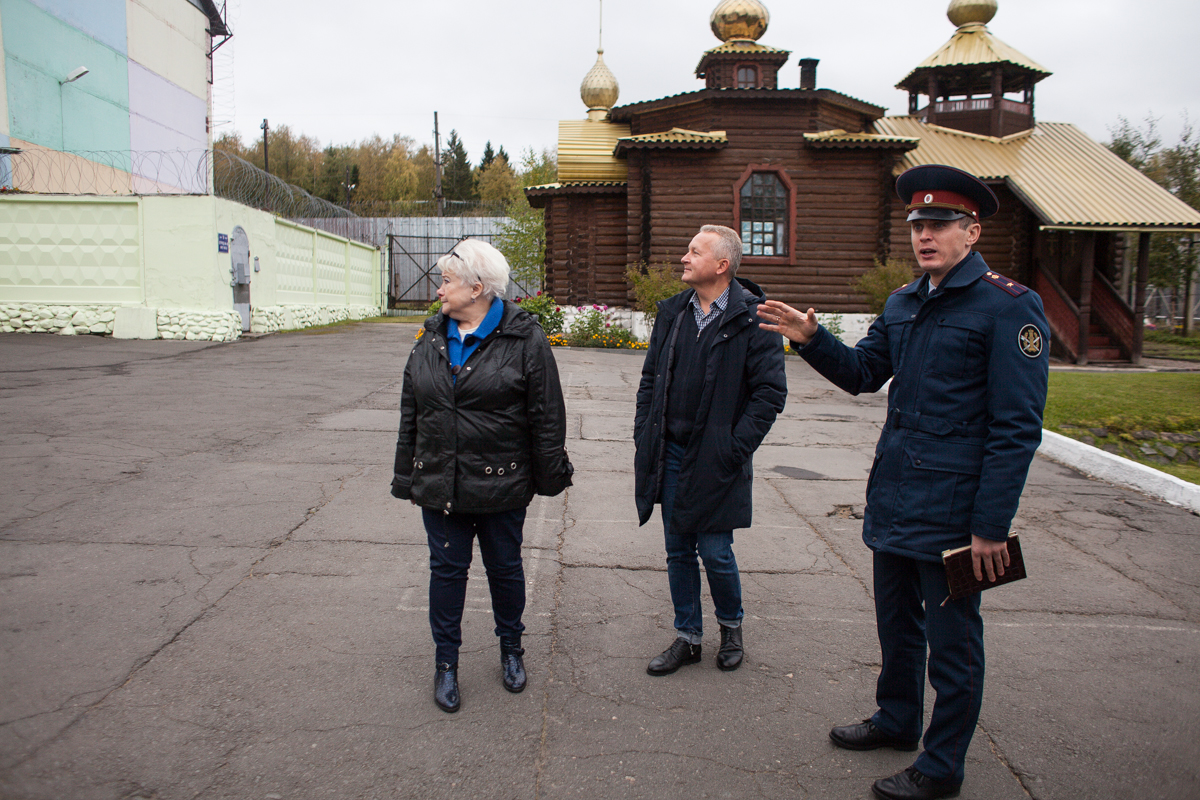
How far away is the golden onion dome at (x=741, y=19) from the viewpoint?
68.3 feet

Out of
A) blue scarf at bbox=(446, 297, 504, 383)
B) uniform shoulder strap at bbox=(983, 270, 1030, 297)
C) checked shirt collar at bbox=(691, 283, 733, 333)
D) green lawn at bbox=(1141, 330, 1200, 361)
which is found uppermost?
uniform shoulder strap at bbox=(983, 270, 1030, 297)

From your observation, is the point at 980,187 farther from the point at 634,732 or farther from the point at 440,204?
the point at 440,204

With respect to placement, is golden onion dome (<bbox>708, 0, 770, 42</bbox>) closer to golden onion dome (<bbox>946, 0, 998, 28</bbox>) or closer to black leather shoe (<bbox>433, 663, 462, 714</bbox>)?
golden onion dome (<bbox>946, 0, 998, 28</bbox>)

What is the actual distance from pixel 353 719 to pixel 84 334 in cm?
1581

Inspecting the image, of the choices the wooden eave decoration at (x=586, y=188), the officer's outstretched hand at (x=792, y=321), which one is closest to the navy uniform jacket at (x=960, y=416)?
the officer's outstretched hand at (x=792, y=321)

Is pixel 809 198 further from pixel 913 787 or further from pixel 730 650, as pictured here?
pixel 913 787

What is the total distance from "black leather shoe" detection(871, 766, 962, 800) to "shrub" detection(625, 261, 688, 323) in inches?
585

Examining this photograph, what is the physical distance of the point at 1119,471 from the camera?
709 centimetres

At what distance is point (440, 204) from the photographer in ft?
129

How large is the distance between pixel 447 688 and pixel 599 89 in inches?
983

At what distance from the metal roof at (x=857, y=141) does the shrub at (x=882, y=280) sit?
114 inches

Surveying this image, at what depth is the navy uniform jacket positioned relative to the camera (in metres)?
2.35

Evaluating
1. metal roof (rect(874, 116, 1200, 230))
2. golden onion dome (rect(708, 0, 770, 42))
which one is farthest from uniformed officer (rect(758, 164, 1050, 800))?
golden onion dome (rect(708, 0, 770, 42))

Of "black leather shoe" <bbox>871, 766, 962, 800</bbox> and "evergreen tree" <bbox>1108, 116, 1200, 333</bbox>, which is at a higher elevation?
"evergreen tree" <bbox>1108, 116, 1200, 333</bbox>
